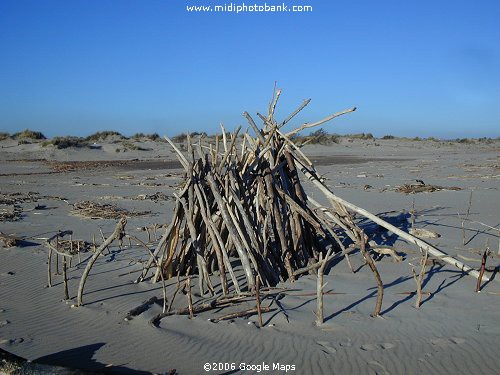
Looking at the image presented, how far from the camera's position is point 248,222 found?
470 centimetres

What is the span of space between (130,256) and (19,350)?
2.52m

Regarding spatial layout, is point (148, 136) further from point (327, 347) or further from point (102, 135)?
point (327, 347)

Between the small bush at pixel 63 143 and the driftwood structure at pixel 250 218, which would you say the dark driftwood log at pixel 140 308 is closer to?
the driftwood structure at pixel 250 218

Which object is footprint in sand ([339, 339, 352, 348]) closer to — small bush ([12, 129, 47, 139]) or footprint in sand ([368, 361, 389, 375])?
footprint in sand ([368, 361, 389, 375])

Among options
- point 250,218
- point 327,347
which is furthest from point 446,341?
point 250,218

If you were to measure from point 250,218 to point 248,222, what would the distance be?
0.62ft

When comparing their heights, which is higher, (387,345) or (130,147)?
(130,147)

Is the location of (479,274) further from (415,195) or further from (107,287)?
(415,195)

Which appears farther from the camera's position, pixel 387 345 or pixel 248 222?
pixel 248 222

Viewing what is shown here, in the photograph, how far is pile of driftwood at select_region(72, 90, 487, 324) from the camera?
463 cm

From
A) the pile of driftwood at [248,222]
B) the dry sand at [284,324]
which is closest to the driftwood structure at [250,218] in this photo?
the pile of driftwood at [248,222]

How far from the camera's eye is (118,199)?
11.3 metres

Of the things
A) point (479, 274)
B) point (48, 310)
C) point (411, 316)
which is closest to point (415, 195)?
point (479, 274)

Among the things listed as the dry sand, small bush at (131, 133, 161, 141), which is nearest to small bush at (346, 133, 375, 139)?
small bush at (131, 133, 161, 141)
